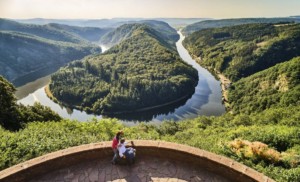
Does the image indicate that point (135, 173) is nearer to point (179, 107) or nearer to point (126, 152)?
point (126, 152)

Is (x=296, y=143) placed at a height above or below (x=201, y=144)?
above

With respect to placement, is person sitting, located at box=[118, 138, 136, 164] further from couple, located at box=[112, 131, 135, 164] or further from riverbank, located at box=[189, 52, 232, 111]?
riverbank, located at box=[189, 52, 232, 111]

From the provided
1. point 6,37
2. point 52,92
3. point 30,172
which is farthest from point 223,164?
point 6,37

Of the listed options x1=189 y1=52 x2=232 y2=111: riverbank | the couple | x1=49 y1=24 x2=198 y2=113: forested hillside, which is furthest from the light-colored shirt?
x1=49 y1=24 x2=198 y2=113: forested hillside

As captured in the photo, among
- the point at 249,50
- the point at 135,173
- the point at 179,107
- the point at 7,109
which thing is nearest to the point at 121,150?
the point at 135,173

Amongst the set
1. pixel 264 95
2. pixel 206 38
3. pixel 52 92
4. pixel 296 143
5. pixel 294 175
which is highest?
pixel 206 38

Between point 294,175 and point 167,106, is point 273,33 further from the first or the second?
point 294,175

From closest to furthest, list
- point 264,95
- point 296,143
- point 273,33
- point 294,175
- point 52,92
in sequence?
point 294,175 → point 296,143 → point 264,95 → point 52,92 → point 273,33
